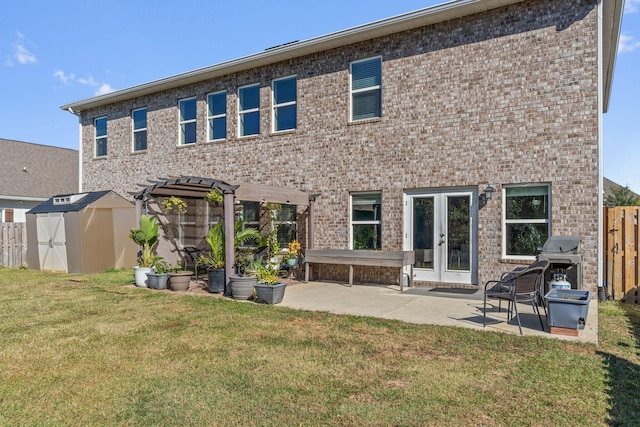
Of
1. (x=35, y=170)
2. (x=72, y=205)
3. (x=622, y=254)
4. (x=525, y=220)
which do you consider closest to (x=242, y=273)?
(x=525, y=220)

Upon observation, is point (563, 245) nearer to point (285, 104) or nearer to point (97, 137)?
point (285, 104)

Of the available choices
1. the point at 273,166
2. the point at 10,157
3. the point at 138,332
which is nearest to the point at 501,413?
the point at 138,332

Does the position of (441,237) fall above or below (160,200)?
below

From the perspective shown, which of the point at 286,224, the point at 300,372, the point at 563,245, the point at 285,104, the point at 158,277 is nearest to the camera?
the point at 300,372

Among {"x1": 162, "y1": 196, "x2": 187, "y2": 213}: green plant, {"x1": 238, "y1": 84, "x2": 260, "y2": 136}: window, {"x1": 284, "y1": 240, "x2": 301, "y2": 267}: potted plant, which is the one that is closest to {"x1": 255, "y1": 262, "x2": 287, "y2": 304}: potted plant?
{"x1": 284, "y1": 240, "x2": 301, "y2": 267}: potted plant

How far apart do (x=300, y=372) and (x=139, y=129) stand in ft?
46.4

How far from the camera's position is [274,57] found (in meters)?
12.3

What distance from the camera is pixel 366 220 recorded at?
1134cm

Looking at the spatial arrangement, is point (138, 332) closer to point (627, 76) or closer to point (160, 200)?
point (160, 200)

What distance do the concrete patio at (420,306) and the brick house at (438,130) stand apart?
36.2 inches

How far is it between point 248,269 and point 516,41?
7710mm


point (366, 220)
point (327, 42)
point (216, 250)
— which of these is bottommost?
point (216, 250)

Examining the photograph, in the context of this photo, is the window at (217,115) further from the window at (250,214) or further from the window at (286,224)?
the window at (286,224)

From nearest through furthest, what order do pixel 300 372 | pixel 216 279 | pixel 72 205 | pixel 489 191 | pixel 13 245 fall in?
pixel 300 372, pixel 489 191, pixel 216 279, pixel 72 205, pixel 13 245
